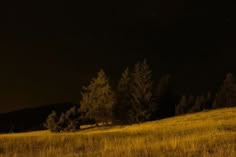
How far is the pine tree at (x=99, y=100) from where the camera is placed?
61.2m

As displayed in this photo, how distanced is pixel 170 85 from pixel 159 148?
70.9 meters

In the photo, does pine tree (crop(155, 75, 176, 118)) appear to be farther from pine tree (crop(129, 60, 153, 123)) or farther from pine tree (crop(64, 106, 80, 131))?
pine tree (crop(64, 106, 80, 131))

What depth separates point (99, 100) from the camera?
61.2 metres

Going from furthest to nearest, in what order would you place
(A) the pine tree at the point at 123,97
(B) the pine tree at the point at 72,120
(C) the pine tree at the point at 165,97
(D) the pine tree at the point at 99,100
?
(C) the pine tree at the point at 165,97, (A) the pine tree at the point at 123,97, (D) the pine tree at the point at 99,100, (B) the pine tree at the point at 72,120

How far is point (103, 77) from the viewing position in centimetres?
6228

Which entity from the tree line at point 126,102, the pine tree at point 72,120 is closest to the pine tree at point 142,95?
the tree line at point 126,102

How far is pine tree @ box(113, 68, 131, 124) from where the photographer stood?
227 ft

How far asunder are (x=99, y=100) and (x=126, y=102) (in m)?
10.2

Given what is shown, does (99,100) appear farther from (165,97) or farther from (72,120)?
(165,97)

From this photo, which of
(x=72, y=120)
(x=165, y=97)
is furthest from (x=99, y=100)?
(x=165, y=97)

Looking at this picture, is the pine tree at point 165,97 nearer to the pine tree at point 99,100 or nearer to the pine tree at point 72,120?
the pine tree at point 99,100

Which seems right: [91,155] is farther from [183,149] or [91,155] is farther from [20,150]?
[20,150]

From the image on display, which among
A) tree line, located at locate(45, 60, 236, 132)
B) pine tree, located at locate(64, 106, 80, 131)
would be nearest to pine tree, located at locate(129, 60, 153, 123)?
tree line, located at locate(45, 60, 236, 132)

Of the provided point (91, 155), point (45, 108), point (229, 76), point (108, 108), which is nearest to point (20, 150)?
point (91, 155)
